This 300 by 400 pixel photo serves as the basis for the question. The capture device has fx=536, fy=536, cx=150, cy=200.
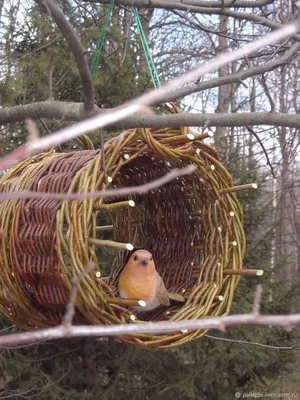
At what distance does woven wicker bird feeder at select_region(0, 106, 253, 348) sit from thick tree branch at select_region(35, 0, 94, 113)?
4.7 inches

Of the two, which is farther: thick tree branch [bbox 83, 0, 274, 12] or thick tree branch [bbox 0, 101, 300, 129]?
thick tree branch [bbox 83, 0, 274, 12]

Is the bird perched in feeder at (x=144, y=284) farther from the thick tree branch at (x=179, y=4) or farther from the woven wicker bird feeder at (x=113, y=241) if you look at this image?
the thick tree branch at (x=179, y=4)

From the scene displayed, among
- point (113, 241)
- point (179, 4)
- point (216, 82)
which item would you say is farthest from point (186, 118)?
point (179, 4)

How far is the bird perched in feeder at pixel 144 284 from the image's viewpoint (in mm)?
1171

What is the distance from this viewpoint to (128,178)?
1.44m

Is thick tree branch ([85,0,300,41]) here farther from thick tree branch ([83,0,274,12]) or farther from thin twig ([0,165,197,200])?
thin twig ([0,165,197,200])

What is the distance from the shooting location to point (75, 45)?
35.2 inches

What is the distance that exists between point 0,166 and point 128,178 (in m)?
1.17

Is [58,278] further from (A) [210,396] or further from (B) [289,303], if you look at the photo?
(B) [289,303]

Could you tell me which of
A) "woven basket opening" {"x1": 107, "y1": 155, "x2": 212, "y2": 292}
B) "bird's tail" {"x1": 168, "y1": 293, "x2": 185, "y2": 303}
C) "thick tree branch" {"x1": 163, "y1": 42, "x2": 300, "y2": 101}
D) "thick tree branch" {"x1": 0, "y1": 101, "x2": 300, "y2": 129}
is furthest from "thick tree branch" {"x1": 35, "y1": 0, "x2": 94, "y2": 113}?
"bird's tail" {"x1": 168, "y1": 293, "x2": 185, "y2": 303}

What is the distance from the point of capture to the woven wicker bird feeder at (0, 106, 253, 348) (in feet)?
3.14

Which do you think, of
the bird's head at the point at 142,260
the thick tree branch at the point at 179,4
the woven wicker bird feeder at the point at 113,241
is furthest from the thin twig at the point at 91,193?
the thick tree branch at the point at 179,4

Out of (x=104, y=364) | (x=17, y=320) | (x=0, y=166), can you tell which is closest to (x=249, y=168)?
(x=104, y=364)

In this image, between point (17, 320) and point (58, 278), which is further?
point (17, 320)
